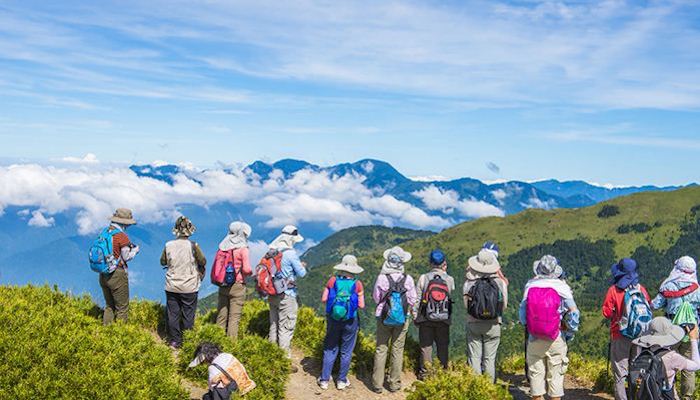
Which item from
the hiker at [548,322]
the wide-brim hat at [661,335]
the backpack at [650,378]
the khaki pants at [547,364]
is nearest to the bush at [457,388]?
the khaki pants at [547,364]

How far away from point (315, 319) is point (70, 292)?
621cm

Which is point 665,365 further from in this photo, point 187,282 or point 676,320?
point 187,282

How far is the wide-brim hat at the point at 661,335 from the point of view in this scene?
309 inches

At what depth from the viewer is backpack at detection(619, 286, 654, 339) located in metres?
Result: 8.80

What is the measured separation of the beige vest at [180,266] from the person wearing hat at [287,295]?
167 cm

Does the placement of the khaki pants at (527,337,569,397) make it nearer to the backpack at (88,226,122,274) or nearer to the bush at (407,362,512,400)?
the bush at (407,362,512,400)

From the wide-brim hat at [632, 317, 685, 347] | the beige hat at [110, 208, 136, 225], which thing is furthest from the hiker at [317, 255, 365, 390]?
the wide-brim hat at [632, 317, 685, 347]

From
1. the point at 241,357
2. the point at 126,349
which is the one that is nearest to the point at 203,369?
the point at 241,357

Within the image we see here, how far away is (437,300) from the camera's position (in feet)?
33.4

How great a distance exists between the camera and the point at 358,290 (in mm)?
10148

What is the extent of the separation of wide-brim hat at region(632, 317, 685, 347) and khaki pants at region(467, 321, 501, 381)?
8.71 ft

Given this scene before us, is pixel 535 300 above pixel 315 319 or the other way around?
above

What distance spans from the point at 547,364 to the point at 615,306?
156 centimetres

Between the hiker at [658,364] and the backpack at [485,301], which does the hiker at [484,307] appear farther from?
the hiker at [658,364]
